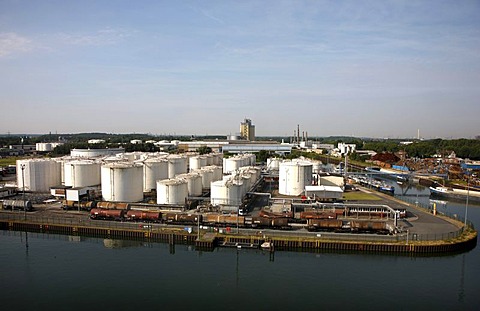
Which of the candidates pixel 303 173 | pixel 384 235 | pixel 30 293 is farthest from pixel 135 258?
pixel 303 173

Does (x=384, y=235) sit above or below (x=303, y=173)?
below

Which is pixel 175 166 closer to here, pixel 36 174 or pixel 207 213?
pixel 36 174

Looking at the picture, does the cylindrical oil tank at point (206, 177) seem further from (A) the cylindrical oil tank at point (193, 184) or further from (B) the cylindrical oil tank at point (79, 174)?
(B) the cylindrical oil tank at point (79, 174)

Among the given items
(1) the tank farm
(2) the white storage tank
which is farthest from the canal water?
(2) the white storage tank

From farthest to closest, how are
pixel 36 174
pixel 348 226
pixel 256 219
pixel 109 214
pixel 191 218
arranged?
pixel 36 174 < pixel 109 214 < pixel 191 218 < pixel 256 219 < pixel 348 226

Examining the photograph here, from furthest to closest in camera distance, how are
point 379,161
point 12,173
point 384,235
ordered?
point 379,161, point 12,173, point 384,235

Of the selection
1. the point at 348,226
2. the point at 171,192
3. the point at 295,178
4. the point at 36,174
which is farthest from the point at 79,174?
the point at 348,226

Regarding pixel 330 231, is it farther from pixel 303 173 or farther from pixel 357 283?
pixel 303 173
